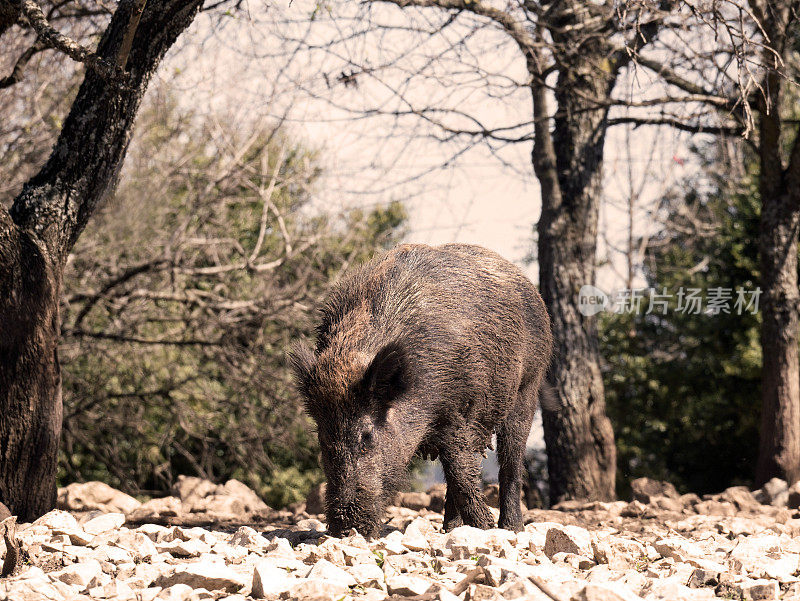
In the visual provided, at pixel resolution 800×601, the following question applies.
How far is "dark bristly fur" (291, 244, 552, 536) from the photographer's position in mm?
4766

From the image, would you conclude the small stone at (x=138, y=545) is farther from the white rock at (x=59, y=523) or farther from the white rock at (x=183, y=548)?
the white rock at (x=59, y=523)

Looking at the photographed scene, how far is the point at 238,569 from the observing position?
4020 millimetres

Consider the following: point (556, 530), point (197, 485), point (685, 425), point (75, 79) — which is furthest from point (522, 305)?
point (685, 425)

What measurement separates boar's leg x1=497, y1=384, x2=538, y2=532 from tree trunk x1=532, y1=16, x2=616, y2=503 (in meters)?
2.88

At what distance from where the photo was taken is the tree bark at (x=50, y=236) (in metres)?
5.85

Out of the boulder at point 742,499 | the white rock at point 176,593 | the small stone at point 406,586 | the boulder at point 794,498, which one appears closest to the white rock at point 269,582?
the white rock at point 176,593

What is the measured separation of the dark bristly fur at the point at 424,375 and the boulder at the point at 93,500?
10.0 ft

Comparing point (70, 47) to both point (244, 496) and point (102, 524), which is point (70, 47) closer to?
point (102, 524)

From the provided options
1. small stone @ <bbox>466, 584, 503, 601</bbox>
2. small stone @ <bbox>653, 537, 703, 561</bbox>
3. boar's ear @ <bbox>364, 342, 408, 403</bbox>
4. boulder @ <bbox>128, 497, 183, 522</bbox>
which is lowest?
boulder @ <bbox>128, 497, 183, 522</bbox>

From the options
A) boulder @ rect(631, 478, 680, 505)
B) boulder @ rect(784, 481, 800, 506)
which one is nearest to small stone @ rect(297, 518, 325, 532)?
boulder @ rect(631, 478, 680, 505)

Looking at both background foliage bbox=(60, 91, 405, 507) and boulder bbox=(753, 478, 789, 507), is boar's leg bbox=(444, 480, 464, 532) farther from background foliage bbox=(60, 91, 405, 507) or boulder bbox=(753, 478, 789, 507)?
background foliage bbox=(60, 91, 405, 507)

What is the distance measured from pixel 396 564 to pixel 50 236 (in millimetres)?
3516

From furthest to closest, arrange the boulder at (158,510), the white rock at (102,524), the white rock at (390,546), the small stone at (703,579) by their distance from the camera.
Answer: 1. the boulder at (158,510)
2. the white rock at (102,524)
3. the white rock at (390,546)
4. the small stone at (703,579)

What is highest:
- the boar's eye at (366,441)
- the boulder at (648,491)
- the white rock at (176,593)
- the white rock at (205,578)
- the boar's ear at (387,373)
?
the boar's ear at (387,373)
